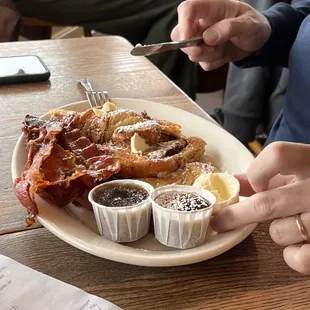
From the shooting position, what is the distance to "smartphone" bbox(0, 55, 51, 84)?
1192 millimetres

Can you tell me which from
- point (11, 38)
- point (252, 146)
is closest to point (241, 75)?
point (252, 146)

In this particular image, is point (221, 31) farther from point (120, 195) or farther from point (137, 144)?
point (120, 195)

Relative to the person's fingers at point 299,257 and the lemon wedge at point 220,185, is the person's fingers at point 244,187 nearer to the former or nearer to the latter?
the lemon wedge at point 220,185

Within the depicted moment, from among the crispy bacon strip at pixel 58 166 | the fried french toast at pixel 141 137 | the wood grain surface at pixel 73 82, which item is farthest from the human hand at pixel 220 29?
the crispy bacon strip at pixel 58 166

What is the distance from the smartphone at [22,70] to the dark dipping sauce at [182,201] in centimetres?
63

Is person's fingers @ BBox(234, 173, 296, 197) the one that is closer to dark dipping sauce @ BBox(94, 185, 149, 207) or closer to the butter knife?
dark dipping sauce @ BBox(94, 185, 149, 207)

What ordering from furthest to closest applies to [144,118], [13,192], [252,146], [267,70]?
1. [252,146]
2. [267,70]
3. [144,118]
4. [13,192]

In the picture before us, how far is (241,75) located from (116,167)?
1.25 m

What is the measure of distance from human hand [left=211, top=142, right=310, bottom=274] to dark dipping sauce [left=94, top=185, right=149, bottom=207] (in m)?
0.15

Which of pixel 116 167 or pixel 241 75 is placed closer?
pixel 116 167

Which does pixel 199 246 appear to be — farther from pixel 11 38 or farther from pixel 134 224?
pixel 11 38

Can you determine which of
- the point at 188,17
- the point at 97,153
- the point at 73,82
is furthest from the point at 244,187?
the point at 73,82

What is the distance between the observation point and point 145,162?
2.68 feet

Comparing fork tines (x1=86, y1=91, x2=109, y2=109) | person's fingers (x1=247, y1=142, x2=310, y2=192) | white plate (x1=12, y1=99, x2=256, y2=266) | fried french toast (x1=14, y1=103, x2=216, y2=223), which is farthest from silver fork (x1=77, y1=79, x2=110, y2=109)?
person's fingers (x1=247, y1=142, x2=310, y2=192)
